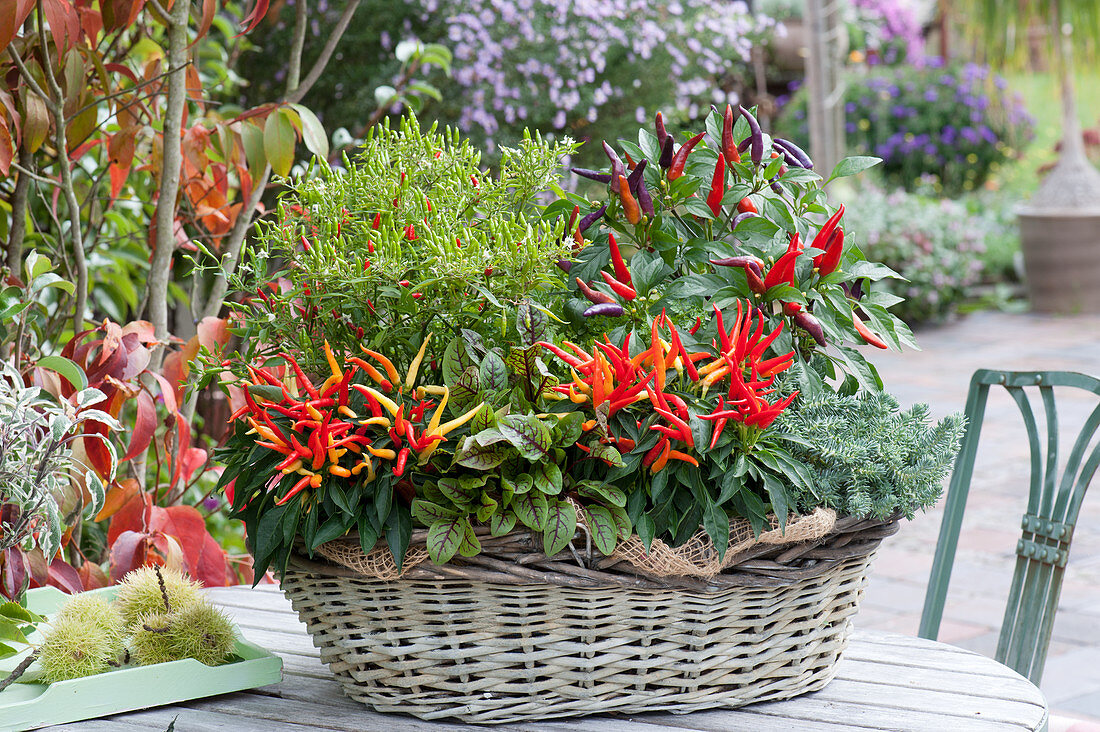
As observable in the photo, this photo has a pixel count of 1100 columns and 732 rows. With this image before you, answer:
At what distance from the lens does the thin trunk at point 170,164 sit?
1507mm

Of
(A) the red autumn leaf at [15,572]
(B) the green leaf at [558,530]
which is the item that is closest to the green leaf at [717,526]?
(B) the green leaf at [558,530]

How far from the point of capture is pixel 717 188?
0.99 m

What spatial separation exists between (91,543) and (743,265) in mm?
1475

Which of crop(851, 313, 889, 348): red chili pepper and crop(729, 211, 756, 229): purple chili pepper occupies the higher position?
crop(729, 211, 756, 229): purple chili pepper

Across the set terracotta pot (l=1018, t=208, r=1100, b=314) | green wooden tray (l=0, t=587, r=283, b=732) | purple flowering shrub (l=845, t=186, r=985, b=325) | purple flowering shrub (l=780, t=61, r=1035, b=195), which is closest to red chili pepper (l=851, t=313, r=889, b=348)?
green wooden tray (l=0, t=587, r=283, b=732)

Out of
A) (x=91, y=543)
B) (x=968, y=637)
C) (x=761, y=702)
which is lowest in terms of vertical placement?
(x=968, y=637)

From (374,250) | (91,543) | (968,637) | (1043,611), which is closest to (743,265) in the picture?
(374,250)

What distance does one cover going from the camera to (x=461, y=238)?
91 centimetres

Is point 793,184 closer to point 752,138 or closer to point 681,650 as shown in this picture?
point 752,138

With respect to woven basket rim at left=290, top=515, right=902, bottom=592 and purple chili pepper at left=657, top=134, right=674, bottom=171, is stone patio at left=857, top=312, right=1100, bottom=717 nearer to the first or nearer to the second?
woven basket rim at left=290, top=515, right=902, bottom=592

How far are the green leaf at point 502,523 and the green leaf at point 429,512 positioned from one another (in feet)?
0.10

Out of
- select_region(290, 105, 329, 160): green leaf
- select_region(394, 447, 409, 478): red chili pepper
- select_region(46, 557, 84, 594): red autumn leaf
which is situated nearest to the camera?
select_region(394, 447, 409, 478): red chili pepper

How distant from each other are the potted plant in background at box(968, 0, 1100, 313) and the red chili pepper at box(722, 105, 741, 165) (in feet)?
20.5

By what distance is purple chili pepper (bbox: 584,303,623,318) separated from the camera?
920 millimetres
